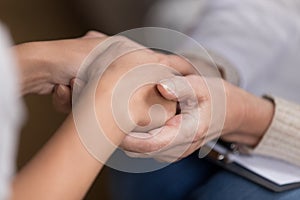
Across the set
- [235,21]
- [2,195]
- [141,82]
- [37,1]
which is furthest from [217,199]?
[37,1]

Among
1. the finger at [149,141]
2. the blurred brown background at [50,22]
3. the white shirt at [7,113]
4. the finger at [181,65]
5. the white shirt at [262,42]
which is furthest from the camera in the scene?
the blurred brown background at [50,22]

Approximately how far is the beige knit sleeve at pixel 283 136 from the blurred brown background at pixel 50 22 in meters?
0.83

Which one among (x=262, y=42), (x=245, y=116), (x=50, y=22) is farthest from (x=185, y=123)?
(x=50, y=22)

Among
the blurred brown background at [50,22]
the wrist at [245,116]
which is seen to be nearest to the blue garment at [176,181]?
the wrist at [245,116]

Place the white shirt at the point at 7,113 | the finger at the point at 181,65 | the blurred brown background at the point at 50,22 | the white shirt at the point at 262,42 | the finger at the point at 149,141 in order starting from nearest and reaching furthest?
the white shirt at the point at 7,113
the finger at the point at 149,141
the finger at the point at 181,65
the white shirt at the point at 262,42
the blurred brown background at the point at 50,22

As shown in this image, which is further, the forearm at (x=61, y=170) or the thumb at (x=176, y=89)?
the thumb at (x=176, y=89)

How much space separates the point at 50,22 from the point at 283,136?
124cm

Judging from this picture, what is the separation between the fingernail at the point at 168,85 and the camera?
2.29ft

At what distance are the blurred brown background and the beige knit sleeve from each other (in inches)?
32.5

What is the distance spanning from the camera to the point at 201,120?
0.75m

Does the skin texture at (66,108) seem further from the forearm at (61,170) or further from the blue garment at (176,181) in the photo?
the blue garment at (176,181)

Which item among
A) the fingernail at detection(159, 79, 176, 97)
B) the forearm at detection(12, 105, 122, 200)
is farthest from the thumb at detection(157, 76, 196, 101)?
the forearm at detection(12, 105, 122, 200)

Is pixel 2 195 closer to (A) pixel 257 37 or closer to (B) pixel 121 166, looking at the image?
(B) pixel 121 166

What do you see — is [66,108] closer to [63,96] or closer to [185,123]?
[63,96]
